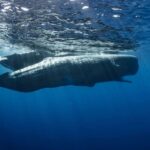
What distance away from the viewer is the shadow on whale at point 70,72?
11.0 ft

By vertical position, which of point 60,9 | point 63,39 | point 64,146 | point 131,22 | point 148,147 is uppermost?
point 60,9

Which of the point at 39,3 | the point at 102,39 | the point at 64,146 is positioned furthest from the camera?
the point at 64,146

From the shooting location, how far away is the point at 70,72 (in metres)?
3.53

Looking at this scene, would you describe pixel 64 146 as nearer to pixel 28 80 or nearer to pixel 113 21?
pixel 113 21

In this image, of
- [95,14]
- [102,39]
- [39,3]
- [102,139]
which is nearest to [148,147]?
[102,139]

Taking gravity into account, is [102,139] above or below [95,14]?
below

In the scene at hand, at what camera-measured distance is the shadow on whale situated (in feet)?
11.0

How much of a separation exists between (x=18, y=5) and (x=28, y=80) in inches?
372

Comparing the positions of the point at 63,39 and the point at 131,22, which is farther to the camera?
the point at 63,39

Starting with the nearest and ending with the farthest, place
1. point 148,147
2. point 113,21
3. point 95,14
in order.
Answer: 1. point 95,14
2. point 113,21
3. point 148,147

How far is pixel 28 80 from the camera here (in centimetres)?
329

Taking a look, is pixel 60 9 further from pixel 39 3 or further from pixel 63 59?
pixel 63 59

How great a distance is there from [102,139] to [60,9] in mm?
31231

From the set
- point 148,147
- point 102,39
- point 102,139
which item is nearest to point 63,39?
point 102,39
